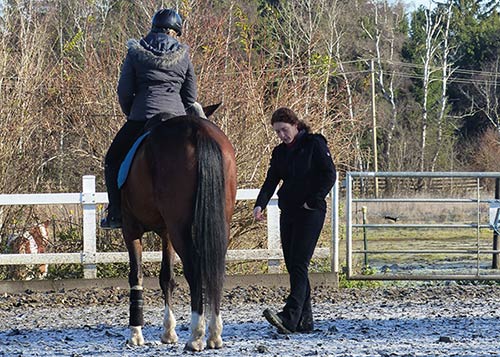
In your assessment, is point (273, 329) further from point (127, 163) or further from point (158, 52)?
point (158, 52)

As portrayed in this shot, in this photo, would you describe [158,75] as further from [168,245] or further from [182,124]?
[168,245]

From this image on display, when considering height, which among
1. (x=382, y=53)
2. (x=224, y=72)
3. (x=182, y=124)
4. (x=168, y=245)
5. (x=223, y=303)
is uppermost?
(x=382, y=53)

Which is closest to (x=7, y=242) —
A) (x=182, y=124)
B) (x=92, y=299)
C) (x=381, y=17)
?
(x=92, y=299)

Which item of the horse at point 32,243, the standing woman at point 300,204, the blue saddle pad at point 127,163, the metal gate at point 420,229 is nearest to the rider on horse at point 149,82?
the blue saddle pad at point 127,163

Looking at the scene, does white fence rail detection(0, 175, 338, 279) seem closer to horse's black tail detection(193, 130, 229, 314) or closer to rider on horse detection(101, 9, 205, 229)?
rider on horse detection(101, 9, 205, 229)

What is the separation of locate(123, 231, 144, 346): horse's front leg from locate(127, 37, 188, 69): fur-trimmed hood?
4.81ft

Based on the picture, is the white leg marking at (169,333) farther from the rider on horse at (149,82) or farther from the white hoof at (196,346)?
the rider on horse at (149,82)

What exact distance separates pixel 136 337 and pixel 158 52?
230cm

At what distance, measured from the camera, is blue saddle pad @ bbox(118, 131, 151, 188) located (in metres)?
7.81

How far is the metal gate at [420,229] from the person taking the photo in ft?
40.7

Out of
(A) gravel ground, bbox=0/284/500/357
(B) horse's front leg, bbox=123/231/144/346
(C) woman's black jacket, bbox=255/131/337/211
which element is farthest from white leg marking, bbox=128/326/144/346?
(C) woman's black jacket, bbox=255/131/337/211

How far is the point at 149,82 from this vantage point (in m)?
8.09

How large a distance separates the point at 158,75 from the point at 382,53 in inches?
1639

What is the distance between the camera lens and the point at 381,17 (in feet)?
157
